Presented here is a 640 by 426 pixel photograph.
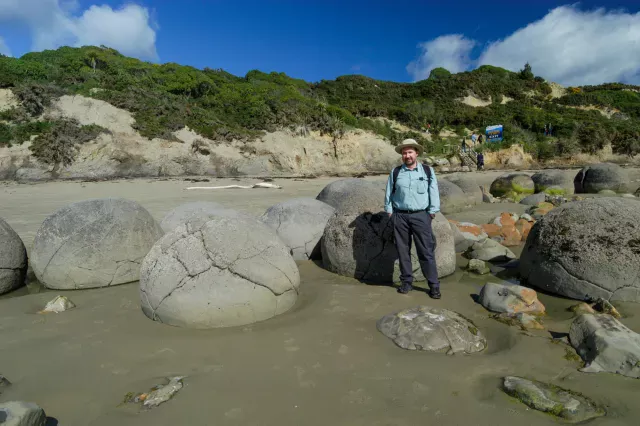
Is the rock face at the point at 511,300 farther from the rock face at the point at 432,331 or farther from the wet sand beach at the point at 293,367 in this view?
the rock face at the point at 432,331

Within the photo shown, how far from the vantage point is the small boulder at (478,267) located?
524 centimetres

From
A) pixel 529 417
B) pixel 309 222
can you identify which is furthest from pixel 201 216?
pixel 529 417

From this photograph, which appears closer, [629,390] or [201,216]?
[629,390]

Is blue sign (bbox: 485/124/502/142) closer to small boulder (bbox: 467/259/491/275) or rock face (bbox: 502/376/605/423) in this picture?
small boulder (bbox: 467/259/491/275)

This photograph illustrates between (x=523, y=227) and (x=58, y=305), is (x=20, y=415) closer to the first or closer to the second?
(x=58, y=305)

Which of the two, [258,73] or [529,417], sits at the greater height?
[258,73]

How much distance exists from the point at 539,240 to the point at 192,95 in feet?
83.5

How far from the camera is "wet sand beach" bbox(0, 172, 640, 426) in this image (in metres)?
2.26

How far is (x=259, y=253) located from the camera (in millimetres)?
3707

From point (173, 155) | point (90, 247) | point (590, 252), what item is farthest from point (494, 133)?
point (90, 247)

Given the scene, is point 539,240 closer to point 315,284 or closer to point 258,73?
point 315,284

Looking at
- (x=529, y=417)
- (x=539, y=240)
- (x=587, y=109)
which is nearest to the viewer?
(x=529, y=417)

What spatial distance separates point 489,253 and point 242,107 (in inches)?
793

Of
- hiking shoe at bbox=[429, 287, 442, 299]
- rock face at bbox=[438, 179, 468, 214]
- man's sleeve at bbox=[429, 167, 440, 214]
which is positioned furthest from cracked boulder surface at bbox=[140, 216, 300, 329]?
rock face at bbox=[438, 179, 468, 214]
